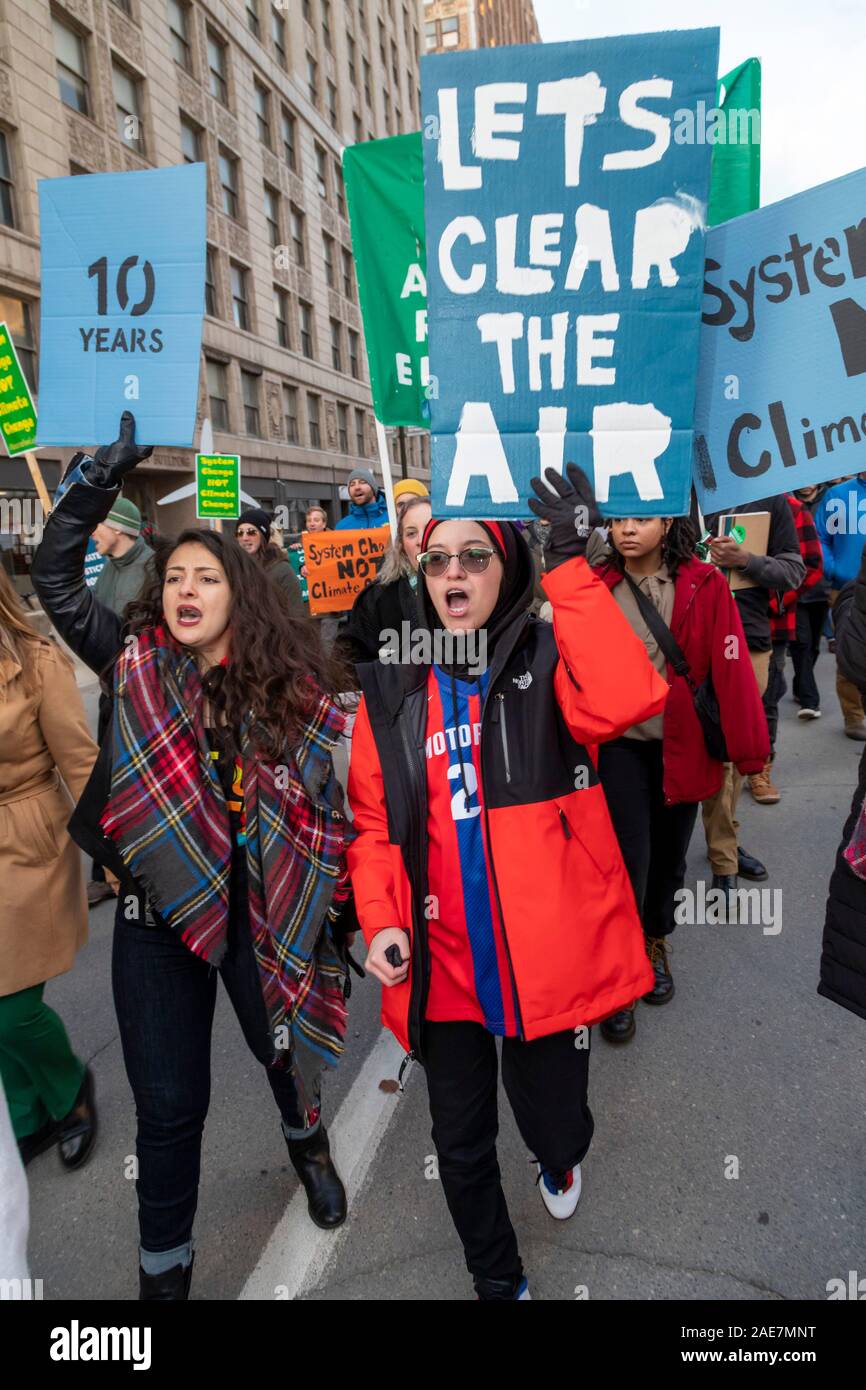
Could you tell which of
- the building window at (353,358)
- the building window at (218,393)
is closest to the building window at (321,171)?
the building window at (353,358)

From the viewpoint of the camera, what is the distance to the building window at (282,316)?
2832 cm

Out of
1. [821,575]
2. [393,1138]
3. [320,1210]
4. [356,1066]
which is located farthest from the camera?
[821,575]

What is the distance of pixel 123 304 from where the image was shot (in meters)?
2.54

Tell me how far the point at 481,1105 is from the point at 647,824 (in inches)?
53.8

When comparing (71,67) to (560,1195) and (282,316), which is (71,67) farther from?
(560,1195)

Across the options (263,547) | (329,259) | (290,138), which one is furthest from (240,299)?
(263,547)

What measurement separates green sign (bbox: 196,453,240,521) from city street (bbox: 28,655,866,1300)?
5.98 metres

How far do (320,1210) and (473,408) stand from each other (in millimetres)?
2251

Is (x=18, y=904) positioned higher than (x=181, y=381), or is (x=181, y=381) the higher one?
(x=181, y=381)

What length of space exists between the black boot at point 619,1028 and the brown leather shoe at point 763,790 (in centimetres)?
296

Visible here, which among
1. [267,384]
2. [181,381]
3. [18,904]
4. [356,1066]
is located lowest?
[356,1066]

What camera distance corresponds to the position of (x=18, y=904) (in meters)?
2.41
